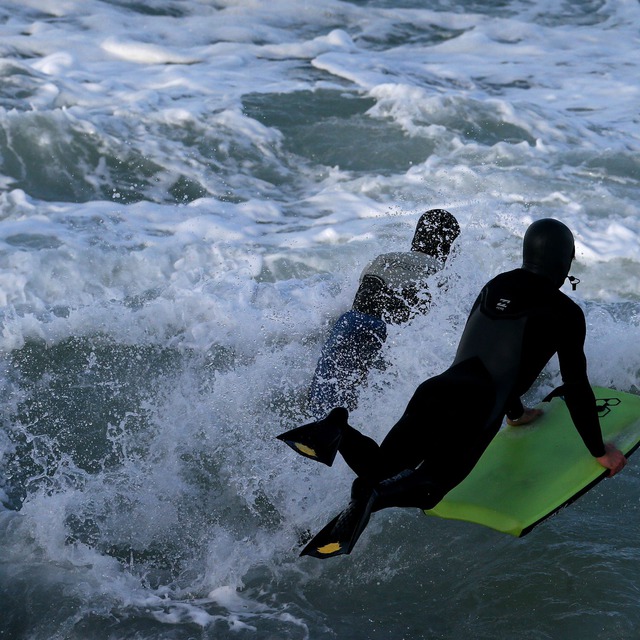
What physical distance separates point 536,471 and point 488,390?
2.03ft

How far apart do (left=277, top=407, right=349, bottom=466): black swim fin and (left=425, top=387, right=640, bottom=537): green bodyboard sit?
0.79 meters

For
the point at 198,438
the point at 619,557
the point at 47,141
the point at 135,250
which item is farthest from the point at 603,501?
the point at 47,141

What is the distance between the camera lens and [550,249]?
3850 mm

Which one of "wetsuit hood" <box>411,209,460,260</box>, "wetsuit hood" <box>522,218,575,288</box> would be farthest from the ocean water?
"wetsuit hood" <box>522,218,575,288</box>

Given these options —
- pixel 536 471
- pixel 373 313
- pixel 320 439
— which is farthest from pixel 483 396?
pixel 373 313

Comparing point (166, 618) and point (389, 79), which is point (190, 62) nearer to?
point (389, 79)

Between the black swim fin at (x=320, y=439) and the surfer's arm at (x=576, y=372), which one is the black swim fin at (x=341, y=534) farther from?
the surfer's arm at (x=576, y=372)

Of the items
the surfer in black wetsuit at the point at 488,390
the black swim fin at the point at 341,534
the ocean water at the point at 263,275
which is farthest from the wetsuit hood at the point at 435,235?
the black swim fin at the point at 341,534

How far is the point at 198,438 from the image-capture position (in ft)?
16.9

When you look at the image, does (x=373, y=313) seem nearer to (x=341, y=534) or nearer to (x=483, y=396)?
(x=483, y=396)

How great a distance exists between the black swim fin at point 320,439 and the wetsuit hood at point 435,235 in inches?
95.7

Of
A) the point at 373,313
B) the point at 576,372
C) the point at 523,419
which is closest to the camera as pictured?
the point at 576,372

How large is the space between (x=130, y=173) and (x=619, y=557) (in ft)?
23.7

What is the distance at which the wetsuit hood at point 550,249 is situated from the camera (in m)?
3.84
